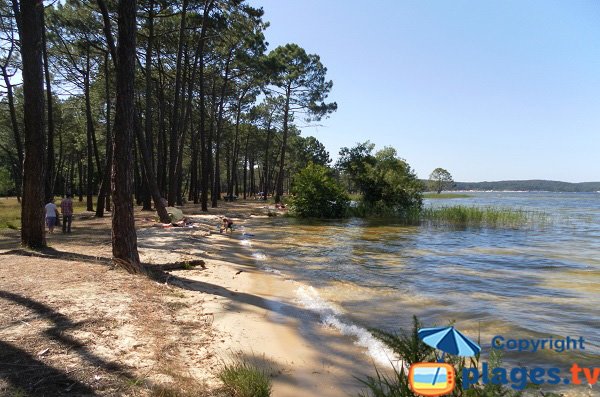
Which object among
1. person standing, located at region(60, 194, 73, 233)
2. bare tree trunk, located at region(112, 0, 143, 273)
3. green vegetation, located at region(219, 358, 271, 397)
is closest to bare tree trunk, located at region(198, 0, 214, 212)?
person standing, located at region(60, 194, 73, 233)

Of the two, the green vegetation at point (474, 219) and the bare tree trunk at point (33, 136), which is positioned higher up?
the bare tree trunk at point (33, 136)

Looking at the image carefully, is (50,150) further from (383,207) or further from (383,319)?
(383,207)

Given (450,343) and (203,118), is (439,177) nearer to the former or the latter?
(203,118)

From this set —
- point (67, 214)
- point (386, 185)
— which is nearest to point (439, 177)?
point (386, 185)

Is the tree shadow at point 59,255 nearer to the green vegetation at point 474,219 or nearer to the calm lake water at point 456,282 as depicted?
the calm lake water at point 456,282

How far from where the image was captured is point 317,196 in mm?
27672

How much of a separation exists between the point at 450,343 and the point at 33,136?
1073 cm

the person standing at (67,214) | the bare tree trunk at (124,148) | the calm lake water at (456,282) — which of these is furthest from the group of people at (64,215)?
the bare tree trunk at (124,148)

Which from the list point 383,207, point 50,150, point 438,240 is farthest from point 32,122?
point 383,207

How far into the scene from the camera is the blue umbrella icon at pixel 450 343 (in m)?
2.01

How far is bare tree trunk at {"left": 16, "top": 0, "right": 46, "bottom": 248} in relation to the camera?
9.49m

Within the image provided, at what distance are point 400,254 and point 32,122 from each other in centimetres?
1113

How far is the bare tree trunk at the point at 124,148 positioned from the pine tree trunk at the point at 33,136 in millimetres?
3342

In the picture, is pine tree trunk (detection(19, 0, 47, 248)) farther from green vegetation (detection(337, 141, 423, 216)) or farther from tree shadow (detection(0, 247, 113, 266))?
green vegetation (detection(337, 141, 423, 216))
